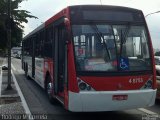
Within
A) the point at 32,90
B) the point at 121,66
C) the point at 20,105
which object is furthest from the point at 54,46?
the point at 32,90

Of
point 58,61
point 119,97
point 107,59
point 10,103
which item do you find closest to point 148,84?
point 119,97

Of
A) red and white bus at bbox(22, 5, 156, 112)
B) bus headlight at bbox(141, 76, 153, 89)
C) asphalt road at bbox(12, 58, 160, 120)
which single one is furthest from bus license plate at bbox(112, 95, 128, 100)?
asphalt road at bbox(12, 58, 160, 120)

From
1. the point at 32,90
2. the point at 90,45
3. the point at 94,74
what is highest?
the point at 90,45

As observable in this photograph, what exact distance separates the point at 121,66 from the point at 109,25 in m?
1.07

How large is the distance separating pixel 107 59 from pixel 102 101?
3.38ft

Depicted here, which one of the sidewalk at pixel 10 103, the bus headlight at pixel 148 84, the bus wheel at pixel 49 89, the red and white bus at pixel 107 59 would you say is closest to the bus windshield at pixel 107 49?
the red and white bus at pixel 107 59

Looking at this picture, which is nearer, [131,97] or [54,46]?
[131,97]

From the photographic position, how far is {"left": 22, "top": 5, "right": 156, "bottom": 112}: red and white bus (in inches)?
357

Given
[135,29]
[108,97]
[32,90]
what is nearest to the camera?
[108,97]

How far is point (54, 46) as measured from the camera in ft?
38.1

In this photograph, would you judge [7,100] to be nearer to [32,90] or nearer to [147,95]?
[32,90]

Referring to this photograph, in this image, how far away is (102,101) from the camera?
29.6ft

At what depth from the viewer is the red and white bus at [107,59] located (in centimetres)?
908

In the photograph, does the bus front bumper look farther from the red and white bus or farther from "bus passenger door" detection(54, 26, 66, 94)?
"bus passenger door" detection(54, 26, 66, 94)
